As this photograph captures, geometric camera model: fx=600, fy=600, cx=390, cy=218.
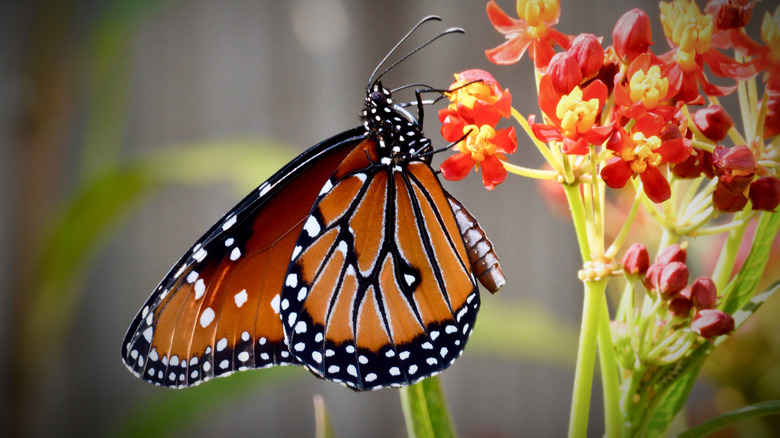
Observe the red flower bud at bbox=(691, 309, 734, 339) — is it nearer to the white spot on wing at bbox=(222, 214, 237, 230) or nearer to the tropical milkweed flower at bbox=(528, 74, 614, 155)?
the tropical milkweed flower at bbox=(528, 74, 614, 155)

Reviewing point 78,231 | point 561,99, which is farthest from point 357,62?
point 561,99

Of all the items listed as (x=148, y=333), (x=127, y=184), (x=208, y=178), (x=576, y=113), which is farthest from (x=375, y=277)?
(x=208, y=178)

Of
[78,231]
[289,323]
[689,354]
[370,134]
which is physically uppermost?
[78,231]

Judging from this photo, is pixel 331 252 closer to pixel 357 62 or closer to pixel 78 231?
pixel 78 231

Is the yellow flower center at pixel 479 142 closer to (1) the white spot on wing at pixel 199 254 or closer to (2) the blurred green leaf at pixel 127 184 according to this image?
(1) the white spot on wing at pixel 199 254

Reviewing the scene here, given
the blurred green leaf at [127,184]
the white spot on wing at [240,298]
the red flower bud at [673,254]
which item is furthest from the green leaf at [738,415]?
the blurred green leaf at [127,184]

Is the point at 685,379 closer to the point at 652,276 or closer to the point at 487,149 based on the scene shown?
the point at 652,276
